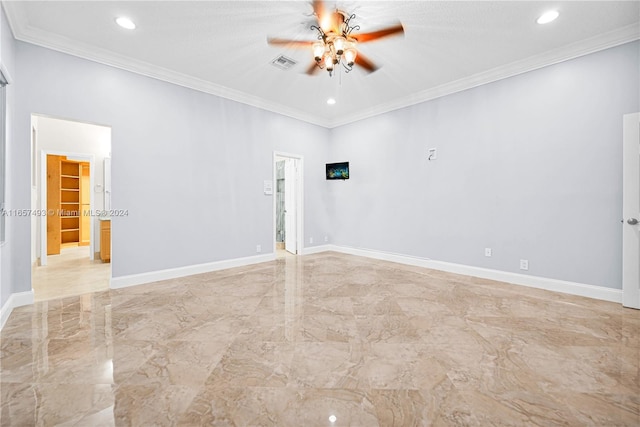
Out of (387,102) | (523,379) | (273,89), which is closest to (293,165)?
(273,89)

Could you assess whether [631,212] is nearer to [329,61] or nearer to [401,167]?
[401,167]

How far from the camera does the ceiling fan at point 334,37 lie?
113 inches

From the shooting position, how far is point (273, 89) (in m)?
4.88

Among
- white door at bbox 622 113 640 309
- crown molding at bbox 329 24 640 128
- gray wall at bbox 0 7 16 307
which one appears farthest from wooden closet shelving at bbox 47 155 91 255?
white door at bbox 622 113 640 309

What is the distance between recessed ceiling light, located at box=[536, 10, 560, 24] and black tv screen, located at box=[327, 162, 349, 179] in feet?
12.4

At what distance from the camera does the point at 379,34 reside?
3271 millimetres

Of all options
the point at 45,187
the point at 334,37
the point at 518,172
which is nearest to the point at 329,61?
the point at 334,37

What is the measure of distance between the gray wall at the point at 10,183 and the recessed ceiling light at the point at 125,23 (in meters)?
0.93

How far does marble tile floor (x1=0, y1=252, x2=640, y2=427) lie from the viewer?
1.56m

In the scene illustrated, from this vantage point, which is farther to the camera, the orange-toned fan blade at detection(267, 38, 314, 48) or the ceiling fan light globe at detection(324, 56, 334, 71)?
the orange-toned fan blade at detection(267, 38, 314, 48)

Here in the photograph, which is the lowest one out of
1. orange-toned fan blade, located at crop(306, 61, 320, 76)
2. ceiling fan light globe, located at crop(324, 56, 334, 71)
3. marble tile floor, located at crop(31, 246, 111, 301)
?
marble tile floor, located at crop(31, 246, 111, 301)

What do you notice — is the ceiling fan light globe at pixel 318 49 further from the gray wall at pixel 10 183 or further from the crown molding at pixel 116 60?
the gray wall at pixel 10 183

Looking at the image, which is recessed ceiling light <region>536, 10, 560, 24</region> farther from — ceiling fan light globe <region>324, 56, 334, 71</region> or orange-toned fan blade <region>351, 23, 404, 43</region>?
ceiling fan light globe <region>324, 56, 334, 71</region>

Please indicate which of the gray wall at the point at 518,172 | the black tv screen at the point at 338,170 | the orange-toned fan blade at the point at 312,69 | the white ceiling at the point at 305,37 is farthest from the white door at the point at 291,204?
the orange-toned fan blade at the point at 312,69
